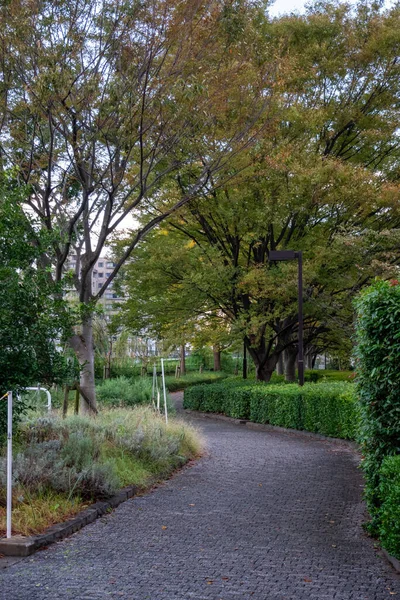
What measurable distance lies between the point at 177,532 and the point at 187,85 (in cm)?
731

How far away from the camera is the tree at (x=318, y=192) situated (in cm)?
1734

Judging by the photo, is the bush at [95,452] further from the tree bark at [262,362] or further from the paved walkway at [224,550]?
the tree bark at [262,362]

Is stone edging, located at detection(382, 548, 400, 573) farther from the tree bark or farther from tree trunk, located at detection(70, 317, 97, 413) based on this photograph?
the tree bark

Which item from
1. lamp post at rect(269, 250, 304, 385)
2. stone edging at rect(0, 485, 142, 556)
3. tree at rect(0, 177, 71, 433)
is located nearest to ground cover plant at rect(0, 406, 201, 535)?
stone edging at rect(0, 485, 142, 556)

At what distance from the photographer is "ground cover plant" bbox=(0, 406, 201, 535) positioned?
6.75 metres

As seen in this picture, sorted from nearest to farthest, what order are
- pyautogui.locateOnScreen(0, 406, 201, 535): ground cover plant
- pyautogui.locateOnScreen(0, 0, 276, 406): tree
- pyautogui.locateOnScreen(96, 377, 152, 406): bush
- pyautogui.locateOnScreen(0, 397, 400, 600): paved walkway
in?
1. pyautogui.locateOnScreen(0, 397, 400, 600): paved walkway
2. pyautogui.locateOnScreen(0, 406, 201, 535): ground cover plant
3. pyautogui.locateOnScreen(0, 0, 276, 406): tree
4. pyautogui.locateOnScreen(96, 377, 152, 406): bush

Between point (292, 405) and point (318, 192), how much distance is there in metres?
5.96

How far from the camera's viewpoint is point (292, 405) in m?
16.5

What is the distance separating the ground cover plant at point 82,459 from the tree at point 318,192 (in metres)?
7.37

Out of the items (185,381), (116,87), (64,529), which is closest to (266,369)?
(185,381)

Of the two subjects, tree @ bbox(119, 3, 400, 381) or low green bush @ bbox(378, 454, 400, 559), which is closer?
low green bush @ bbox(378, 454, 400, 559)

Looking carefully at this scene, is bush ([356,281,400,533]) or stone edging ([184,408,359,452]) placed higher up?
bush ([356,281,400,533])

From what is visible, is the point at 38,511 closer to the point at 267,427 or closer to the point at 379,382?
the point at 379,382

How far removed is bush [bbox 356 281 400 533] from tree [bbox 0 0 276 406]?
491 cm
